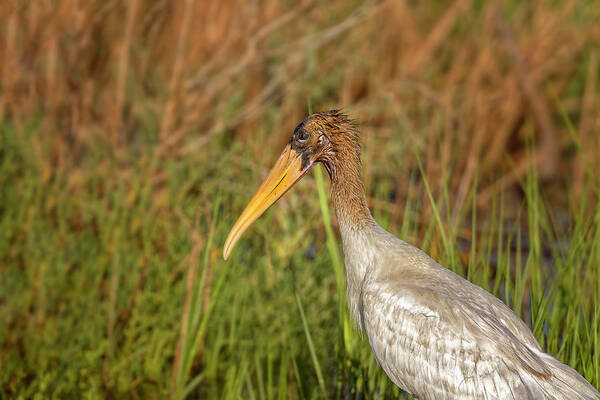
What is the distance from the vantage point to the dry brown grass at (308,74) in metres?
5.40

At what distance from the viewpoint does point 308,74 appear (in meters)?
5.81

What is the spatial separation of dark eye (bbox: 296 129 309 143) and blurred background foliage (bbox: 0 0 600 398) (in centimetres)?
41

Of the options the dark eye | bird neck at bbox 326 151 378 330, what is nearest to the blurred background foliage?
bird neck at bbox 326 151 378 330

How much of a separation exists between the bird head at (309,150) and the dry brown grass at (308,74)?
17.2 inches

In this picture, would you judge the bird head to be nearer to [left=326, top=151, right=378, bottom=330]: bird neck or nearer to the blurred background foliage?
[left=326, top=151, right=378, bottom=330]: bird neck

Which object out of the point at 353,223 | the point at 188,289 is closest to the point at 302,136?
the point at 353,223

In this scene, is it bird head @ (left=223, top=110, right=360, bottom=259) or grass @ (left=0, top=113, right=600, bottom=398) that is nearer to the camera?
bird head @ (left=223, top=110, right=360, bottom=259)

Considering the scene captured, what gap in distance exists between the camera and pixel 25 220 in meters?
4.77

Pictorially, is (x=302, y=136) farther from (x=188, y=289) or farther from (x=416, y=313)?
(x=416, y=313)

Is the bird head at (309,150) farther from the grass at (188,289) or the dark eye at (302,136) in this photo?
the grass at (188,289)

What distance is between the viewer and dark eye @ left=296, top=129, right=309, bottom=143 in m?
3.44

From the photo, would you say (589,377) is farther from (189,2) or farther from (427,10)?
(427,10)

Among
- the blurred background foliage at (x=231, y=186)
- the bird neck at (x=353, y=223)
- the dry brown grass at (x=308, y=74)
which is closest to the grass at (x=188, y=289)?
the blurred background foliage at (x=231, y=186)

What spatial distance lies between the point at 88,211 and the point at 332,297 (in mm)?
1495
